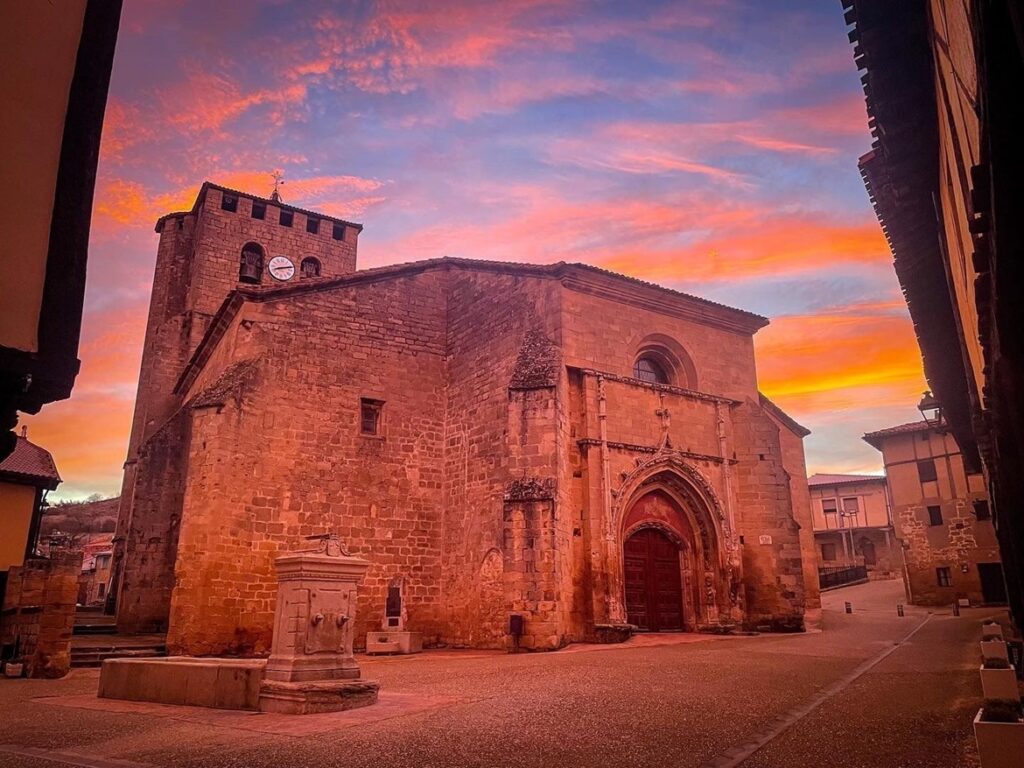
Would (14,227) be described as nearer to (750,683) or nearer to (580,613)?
(750,683)

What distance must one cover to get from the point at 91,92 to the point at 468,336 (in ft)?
47.9

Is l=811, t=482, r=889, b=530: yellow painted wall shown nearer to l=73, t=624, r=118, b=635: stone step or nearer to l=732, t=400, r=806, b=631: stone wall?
l=732, t=400, r=806, b=631: stone wall

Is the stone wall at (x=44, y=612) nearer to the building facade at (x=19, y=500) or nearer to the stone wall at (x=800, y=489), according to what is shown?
the building facade at (x=19, y=500)

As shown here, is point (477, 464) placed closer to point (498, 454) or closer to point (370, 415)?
point (498, 454)

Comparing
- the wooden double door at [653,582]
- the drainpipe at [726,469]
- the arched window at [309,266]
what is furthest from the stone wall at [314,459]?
the arched window at [309,266]

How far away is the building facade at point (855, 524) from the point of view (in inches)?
1777

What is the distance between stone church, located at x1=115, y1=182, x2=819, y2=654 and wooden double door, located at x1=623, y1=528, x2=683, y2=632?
6cm

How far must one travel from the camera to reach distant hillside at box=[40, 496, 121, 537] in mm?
48938

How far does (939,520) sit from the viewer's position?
96.1 ft

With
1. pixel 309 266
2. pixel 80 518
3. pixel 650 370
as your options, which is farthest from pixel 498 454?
pixel 80 518

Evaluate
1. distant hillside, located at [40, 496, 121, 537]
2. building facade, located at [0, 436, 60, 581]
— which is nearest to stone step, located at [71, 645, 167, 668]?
building facade, located at [0, 436, 60, 581]

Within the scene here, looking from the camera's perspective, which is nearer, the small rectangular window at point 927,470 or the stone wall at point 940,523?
the stone wall at point 940,523

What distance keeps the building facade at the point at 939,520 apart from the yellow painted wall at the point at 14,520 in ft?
102

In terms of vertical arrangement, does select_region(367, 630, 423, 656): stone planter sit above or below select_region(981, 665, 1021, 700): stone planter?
below
